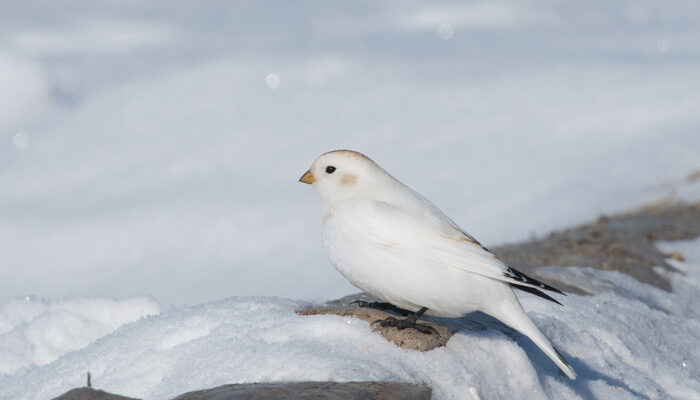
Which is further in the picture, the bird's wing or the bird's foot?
the bird's foot

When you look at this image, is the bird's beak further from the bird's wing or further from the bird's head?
the bird's wing

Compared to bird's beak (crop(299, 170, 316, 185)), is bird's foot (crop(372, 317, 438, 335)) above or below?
below

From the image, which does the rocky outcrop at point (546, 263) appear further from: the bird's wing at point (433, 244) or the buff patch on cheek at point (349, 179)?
the buff patch on cheek at point (349, 179)

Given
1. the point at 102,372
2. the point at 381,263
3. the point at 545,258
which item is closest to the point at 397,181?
the point at 381,263

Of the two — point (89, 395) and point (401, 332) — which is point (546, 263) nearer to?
point (401, 332)

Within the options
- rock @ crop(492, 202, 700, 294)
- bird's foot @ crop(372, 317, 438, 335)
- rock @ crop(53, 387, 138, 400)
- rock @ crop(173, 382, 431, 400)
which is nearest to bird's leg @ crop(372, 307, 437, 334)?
bird's foot @ crop(372, 317, 438, 335)

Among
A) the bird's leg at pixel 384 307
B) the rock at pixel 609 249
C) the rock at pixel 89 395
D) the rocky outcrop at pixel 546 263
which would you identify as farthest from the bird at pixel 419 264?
the rock at pixel 609 249
